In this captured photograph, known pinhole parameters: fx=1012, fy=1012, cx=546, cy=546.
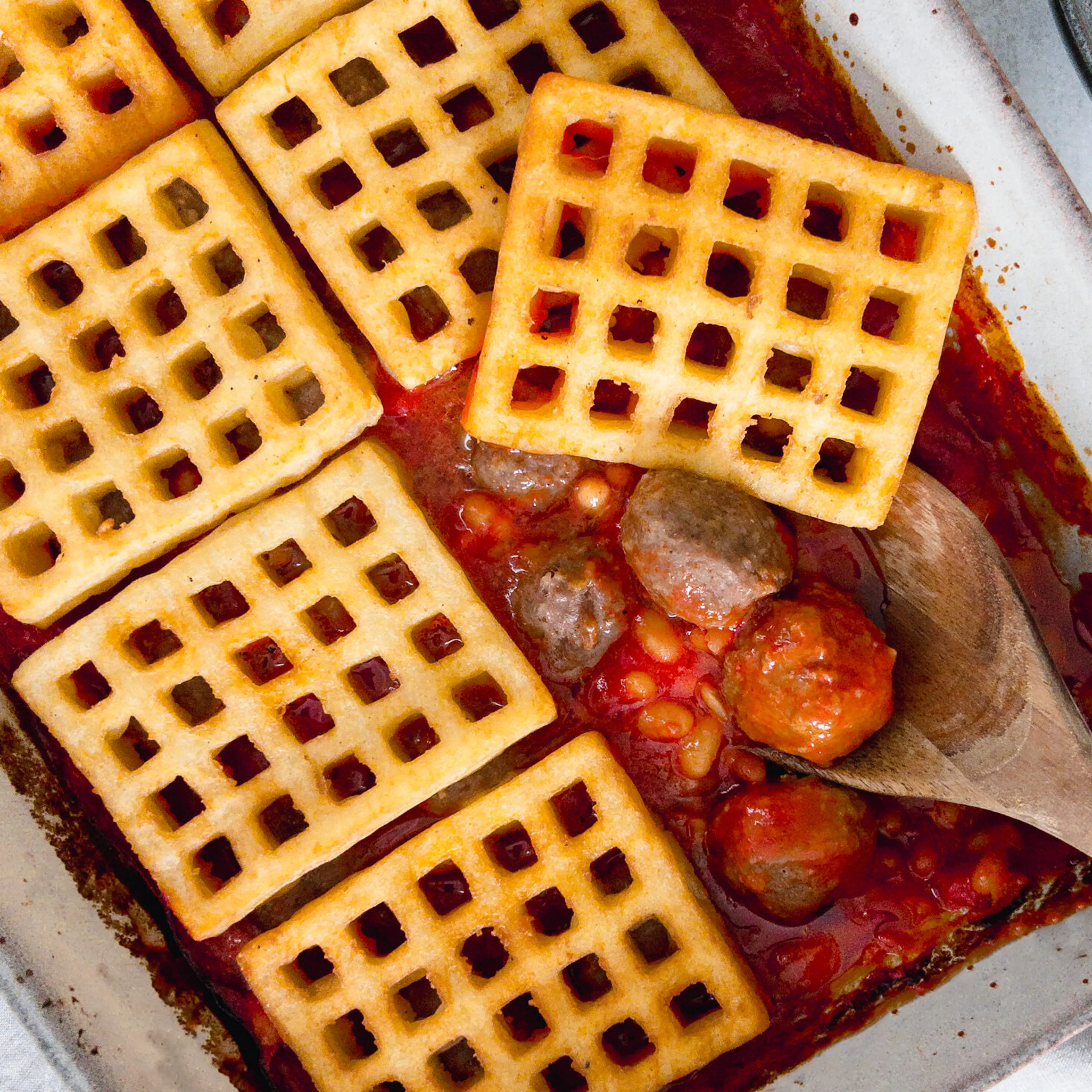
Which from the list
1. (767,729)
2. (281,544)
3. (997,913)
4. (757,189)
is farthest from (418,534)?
(997,913)

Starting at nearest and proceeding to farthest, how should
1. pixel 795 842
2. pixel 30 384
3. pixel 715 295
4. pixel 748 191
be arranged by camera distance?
1. pixel 715 295
2. pixel 795 842
3. pixel 748 191
4. pixel 30 384

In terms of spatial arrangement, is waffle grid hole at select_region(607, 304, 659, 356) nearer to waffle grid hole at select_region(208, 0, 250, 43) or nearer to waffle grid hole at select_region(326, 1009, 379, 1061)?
waffle grid hole at select_region(208, 0, 250, 43)

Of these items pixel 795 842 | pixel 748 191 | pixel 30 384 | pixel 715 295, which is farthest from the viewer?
pixel 30 384

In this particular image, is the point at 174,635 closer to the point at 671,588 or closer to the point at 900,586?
the point at 671,588

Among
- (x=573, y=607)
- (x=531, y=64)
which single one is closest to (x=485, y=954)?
(x=573, y=607)

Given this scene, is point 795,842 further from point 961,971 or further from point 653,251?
point 653,251

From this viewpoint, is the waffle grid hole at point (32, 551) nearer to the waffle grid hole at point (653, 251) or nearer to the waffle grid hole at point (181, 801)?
the waffle grid hole at point (181, 801)
